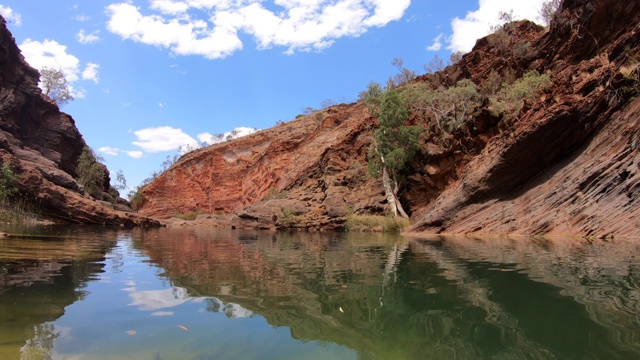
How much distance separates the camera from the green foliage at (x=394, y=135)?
36.0 meters

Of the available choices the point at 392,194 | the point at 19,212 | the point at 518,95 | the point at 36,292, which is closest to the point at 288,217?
the point at 392,194

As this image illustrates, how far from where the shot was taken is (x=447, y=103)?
122ft

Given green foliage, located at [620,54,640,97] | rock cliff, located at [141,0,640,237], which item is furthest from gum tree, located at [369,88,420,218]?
green foliage, located at [620,54,640,97]

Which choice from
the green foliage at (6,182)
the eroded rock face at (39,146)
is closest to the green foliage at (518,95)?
the eroded rock face at (39,146)

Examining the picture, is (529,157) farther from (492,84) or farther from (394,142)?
(492,84)

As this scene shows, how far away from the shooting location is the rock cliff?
62.0ft

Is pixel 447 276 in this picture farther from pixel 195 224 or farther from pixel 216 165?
pixel 216 165

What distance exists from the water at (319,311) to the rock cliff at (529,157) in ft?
35.8

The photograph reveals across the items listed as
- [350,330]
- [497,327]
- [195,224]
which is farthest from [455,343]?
[195,224]

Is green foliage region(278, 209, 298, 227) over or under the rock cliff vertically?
under

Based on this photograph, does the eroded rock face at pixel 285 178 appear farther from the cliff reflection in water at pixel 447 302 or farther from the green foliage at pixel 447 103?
the cliff reflection in water at pixel 447 302

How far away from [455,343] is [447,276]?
171 inches

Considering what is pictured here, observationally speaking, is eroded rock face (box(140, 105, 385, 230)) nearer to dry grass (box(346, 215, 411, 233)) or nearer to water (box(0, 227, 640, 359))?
dry grass (box(346, 215, 411, 233))

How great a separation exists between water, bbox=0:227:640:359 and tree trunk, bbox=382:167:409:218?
24769mm
